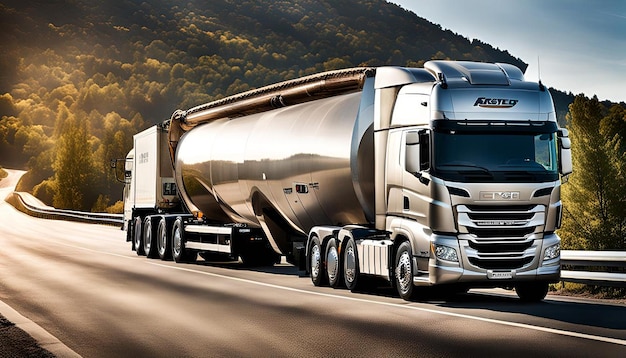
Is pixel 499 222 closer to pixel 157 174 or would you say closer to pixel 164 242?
pixel 164 242

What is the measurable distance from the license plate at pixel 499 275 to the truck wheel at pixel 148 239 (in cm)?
1648

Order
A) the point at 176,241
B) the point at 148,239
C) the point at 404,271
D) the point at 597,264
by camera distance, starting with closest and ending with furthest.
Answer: the point at 404,271, the point at 597,264, the point at 176,241, the point at 148,239

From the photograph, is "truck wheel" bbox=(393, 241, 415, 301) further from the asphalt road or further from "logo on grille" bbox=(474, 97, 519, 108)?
"logo on grille" bbox=(474, 97, 519, 108)

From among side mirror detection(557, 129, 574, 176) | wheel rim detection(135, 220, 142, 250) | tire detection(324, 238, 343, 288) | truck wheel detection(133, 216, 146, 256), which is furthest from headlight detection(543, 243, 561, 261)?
wheel rim detection(135, 220, 142, 250)

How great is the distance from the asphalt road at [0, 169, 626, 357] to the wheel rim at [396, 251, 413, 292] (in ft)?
1.22

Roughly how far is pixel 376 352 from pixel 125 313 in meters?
5.21

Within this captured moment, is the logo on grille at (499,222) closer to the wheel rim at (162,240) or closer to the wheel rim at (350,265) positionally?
the wheel rim at (350,265)

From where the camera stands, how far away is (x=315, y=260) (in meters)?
19.2

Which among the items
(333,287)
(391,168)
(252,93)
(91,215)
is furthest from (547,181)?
(91,215)

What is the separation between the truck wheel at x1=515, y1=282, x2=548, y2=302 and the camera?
15.8 meters

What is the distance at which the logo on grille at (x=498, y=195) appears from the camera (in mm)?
14664

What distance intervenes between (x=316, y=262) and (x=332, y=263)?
804mm

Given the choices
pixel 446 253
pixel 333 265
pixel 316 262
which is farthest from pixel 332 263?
pixel 446 253

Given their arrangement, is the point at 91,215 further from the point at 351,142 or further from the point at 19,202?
the point at 351,142
